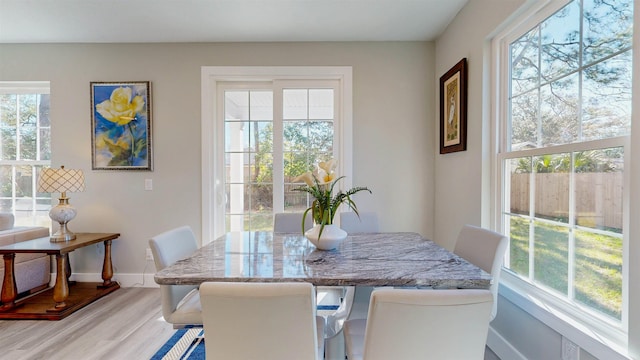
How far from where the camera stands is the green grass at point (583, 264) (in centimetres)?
117

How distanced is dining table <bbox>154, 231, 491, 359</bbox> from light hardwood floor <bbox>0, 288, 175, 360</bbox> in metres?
1.02

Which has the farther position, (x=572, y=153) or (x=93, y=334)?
(x=93, y=334)

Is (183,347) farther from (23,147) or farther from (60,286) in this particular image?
(23,147)

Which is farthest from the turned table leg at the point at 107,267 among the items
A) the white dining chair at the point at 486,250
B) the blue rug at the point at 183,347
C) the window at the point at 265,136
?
the white dining chair at the point at 486,250

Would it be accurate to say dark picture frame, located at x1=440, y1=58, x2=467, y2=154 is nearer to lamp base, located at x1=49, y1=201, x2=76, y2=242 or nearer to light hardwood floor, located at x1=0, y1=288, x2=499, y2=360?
light hardwood floor, located at x1=0, y1=288, x2=499, y2=360

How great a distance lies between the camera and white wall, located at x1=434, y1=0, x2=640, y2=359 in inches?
41.6

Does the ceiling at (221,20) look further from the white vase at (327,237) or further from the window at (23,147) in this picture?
the white vase at (327,237)

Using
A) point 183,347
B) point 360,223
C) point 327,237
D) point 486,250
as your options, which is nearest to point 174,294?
point 183,347

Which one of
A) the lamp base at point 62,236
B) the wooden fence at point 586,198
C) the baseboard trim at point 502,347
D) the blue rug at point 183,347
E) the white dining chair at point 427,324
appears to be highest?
the wooden fence at point 586,198

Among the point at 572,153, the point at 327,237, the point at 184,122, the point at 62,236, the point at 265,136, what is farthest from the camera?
the point at 265,136

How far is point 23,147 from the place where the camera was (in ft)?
10.2

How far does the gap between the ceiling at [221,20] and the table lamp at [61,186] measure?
1.29 metres

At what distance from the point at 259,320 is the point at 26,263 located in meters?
3.07

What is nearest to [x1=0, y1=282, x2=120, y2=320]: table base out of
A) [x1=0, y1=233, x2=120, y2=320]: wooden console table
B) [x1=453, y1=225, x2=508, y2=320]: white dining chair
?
[x1=0, y1=233, x2=120, y2=320]: wooden console table
